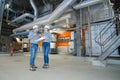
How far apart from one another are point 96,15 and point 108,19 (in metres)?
0.74

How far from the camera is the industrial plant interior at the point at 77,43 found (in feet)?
10.2

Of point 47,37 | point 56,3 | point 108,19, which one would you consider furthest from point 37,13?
point 47,37

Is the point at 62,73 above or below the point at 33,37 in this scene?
below

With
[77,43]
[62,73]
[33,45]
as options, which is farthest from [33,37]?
[77,43]

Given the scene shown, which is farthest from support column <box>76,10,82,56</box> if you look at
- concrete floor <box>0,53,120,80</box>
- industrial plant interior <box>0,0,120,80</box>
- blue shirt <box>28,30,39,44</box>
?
blue shirt <box>28,30,39,44</box>

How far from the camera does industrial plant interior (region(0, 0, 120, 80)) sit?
312 cm

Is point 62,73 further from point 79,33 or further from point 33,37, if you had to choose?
point 79,33

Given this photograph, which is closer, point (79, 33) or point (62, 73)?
point (62, 73)

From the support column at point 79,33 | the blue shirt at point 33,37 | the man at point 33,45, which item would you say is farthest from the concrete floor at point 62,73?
the support column at point 79,33

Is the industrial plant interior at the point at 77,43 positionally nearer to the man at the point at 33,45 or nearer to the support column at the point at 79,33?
the support column at the point at 79,33

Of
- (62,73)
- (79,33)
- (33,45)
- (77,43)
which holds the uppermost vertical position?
(79,33)

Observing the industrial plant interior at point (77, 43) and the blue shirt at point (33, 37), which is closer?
the industrial plant interior at point (77, 43)

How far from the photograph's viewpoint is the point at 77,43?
7.43 m

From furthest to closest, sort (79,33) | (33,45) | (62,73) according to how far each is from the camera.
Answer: (79,33)
(33,45)
(62,73)
